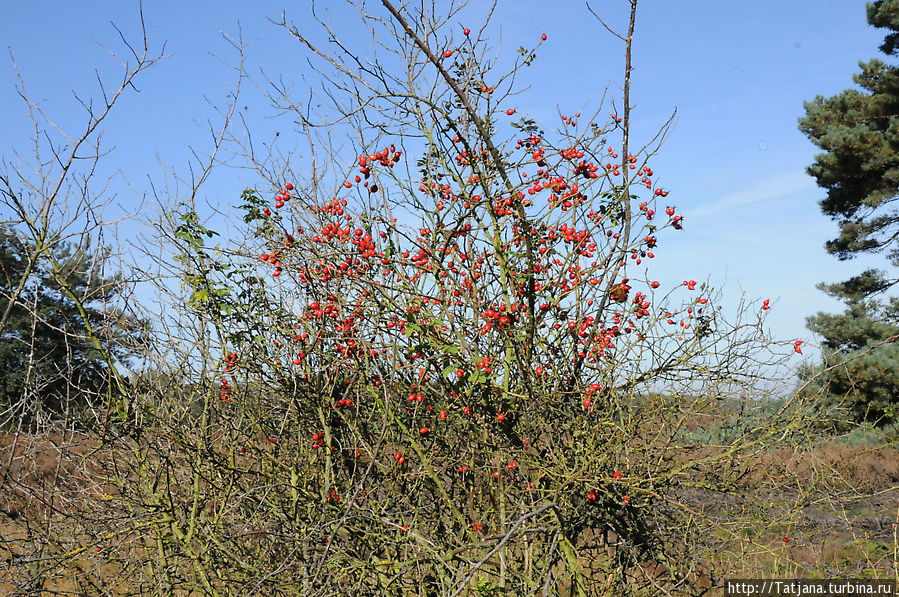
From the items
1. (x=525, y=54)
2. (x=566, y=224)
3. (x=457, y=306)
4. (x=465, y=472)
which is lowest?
(x=465, y=472)

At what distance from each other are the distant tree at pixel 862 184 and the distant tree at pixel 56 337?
1263 cm

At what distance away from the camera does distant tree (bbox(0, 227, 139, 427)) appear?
3.41 meters

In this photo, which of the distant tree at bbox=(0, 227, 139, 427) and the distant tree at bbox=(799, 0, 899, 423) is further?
the distant tree at bbox=(799, 0, 899, 423)

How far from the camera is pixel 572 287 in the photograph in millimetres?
3230

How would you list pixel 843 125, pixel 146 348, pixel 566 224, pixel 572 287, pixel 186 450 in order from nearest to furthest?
pixel 572 287, pixel 566 224, pixel 186 450, pixel 146 348, pixel 843 125

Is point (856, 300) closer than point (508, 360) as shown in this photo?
No

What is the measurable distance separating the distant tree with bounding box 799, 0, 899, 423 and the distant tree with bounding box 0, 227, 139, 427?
12.6 m

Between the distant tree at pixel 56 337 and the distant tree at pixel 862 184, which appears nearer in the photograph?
the distant tree at pixel 56 337

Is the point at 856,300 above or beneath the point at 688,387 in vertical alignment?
above

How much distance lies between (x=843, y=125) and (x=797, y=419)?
13.7 meters

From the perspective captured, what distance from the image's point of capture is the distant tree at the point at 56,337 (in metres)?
3.41

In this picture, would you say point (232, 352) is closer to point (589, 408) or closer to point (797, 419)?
point (589, 408)

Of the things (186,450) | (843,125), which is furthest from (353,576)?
(843,125)

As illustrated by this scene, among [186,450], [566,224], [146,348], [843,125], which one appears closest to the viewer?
[566,224]
